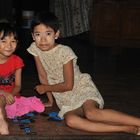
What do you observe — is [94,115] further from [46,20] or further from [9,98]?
[46,20]

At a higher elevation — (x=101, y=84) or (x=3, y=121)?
(x=3, y=121)

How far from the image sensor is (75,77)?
281 cm

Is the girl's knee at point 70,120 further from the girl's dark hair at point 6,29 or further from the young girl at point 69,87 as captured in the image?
the girl's dark hair at point 6,29

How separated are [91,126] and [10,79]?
2.08 ft

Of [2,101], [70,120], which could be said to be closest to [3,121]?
[2,101]

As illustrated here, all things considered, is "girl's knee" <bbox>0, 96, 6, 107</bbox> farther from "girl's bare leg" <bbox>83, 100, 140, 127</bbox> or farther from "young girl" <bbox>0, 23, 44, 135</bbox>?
"girl's bare leg" <bbox>83, 100, 140, 127</bbox>

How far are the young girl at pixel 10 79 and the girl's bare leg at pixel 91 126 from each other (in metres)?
0.35

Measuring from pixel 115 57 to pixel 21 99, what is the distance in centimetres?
265

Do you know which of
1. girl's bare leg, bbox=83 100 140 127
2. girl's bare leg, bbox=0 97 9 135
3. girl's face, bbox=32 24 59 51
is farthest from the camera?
girl's face, bbox=32 24 59 51

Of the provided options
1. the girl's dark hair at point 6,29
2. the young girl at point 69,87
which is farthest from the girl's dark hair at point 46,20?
the girl's dark hair at point 6,29

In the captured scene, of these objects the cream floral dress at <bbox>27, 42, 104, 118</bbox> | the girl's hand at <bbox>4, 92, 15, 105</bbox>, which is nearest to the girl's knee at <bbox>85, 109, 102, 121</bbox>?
the cream floral dress at <bbox>27, 42, 104, 118</bbox>

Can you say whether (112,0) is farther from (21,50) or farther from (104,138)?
(104,138)

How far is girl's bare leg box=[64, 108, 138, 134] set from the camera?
2.45 m

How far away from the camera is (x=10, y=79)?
2809mm
